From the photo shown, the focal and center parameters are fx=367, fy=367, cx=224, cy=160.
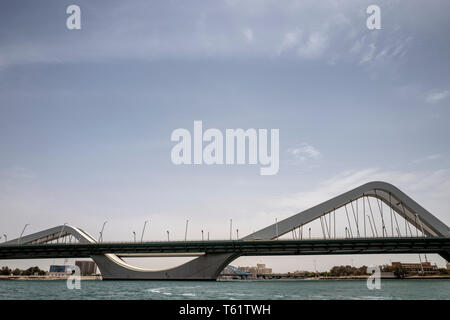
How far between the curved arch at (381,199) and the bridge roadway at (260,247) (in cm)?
575

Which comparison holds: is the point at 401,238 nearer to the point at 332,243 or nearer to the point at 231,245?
the point at 332,243

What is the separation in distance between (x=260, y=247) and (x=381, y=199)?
29.9 m

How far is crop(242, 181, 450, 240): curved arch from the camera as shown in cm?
7012

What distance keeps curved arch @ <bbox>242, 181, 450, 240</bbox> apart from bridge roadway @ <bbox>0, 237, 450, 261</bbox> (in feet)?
18.9

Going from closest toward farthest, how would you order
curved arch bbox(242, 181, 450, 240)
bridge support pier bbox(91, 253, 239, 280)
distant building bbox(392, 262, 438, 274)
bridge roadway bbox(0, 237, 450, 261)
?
bridge roadway bbox(0, 237, 450, 261), bridge support pier bbox(91, 253, 239, 280), curved arch bbox(242, 181, 450, 240), distant building bbox(392, 262, 438, 274)

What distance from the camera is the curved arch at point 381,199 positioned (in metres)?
70.1

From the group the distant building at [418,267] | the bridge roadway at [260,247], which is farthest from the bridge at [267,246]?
the distant building at [418,267]

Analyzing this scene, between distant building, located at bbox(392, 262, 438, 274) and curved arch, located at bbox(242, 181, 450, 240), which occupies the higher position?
curved arch, located at bbox(242, 181, 450, 240)

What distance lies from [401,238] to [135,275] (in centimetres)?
4624

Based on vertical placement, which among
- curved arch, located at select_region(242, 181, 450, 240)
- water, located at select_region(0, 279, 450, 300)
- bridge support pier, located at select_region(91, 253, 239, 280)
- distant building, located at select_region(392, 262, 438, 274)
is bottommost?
distant building, located at select_region(392, 262, 438, 274)

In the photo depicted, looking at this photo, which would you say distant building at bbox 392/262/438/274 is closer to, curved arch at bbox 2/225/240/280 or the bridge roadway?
the bridge roadway

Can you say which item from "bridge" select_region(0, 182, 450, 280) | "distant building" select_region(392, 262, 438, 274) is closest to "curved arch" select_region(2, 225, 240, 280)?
"bridge" select_region(0, 182, 450, 280)

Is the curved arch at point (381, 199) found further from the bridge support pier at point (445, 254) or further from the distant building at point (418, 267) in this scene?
the distant building at point (418, 267)
